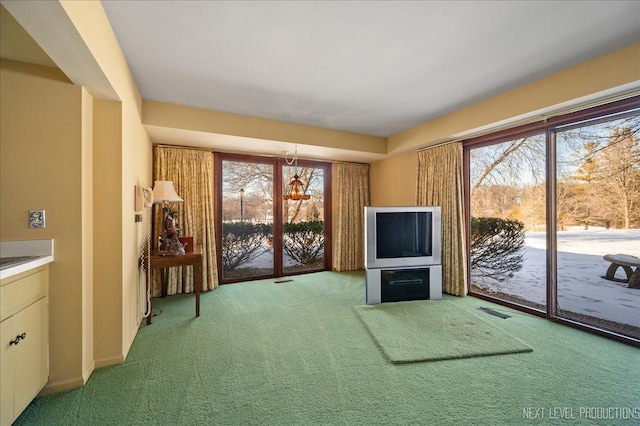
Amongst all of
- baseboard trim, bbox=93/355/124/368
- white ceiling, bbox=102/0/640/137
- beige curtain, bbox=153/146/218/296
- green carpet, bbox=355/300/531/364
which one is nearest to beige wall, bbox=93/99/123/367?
baseboard trim, bbox=93/355/124/368

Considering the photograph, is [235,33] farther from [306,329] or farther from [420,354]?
[420,354]

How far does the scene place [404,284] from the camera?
332 cm

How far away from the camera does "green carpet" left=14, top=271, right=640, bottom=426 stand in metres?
1.47

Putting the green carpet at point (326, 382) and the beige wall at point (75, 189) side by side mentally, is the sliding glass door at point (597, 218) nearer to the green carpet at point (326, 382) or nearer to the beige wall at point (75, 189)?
the green carpet at point (326, 382)

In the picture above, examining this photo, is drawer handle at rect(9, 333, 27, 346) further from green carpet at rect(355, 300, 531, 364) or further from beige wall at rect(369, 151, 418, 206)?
beige wall at rect(369, 151, 418, 206)

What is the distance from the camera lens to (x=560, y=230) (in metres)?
2.68

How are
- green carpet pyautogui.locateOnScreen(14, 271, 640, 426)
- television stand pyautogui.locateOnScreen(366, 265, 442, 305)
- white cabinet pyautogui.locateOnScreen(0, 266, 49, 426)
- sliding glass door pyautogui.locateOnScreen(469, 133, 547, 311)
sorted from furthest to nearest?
television stand pyautogui.locateOnScreen(366, 265, 442, 305) → sliding glass door pyautogui.locateOnScreen(469, 133, 547, 311) → green carpet pyautogui.locateOnScreen(14, 271, 640, 426) → white cabinet pyautogui.locateOnScreen(0, 266, 49, 426)

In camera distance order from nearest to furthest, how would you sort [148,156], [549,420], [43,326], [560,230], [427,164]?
[549,420], [43,326], [560,230], [148,156], [427,164]

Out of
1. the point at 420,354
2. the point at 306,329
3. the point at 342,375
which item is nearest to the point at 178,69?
the point at 306,329

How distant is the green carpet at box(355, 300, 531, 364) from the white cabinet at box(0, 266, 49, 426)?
232cm

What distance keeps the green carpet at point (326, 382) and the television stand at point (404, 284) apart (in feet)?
2.37

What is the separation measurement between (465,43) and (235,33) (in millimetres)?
1742

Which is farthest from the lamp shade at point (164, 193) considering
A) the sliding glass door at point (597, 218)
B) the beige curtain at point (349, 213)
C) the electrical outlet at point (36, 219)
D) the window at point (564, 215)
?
the sliding glass door at point (597, 218)

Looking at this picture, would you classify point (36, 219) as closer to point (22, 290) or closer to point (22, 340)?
point (22, 290)
